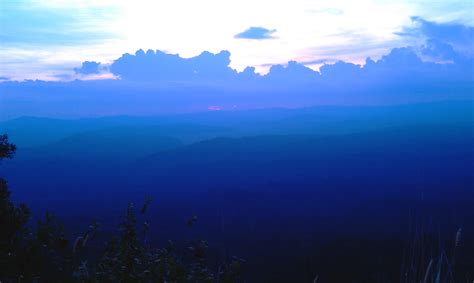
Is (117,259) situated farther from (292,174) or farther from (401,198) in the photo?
(292,174)

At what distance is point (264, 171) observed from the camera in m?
178

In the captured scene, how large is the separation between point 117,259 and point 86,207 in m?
112

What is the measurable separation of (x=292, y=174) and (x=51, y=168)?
318ft

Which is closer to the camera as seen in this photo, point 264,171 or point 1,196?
point 1,196

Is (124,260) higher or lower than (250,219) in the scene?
higher

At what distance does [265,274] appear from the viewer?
67.1 meters

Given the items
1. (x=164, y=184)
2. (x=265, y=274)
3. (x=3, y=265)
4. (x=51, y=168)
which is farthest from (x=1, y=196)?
(x=51, y=168)

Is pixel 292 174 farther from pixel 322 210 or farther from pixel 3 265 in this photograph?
pixel 3 265

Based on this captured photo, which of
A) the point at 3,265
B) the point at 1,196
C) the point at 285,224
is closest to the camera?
the point at 3,265

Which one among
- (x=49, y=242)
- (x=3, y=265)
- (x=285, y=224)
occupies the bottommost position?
(x=285, y=224)

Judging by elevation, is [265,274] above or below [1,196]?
below

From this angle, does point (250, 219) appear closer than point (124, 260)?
No

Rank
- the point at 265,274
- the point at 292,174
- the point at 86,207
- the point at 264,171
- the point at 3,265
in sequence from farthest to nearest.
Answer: the point at 264,171 → the point at 292,174 → the point at 86,207 → the point at 265,274 → the point at 3,265

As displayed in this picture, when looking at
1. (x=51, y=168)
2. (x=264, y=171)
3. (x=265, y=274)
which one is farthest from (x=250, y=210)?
(x=51, y=168)
